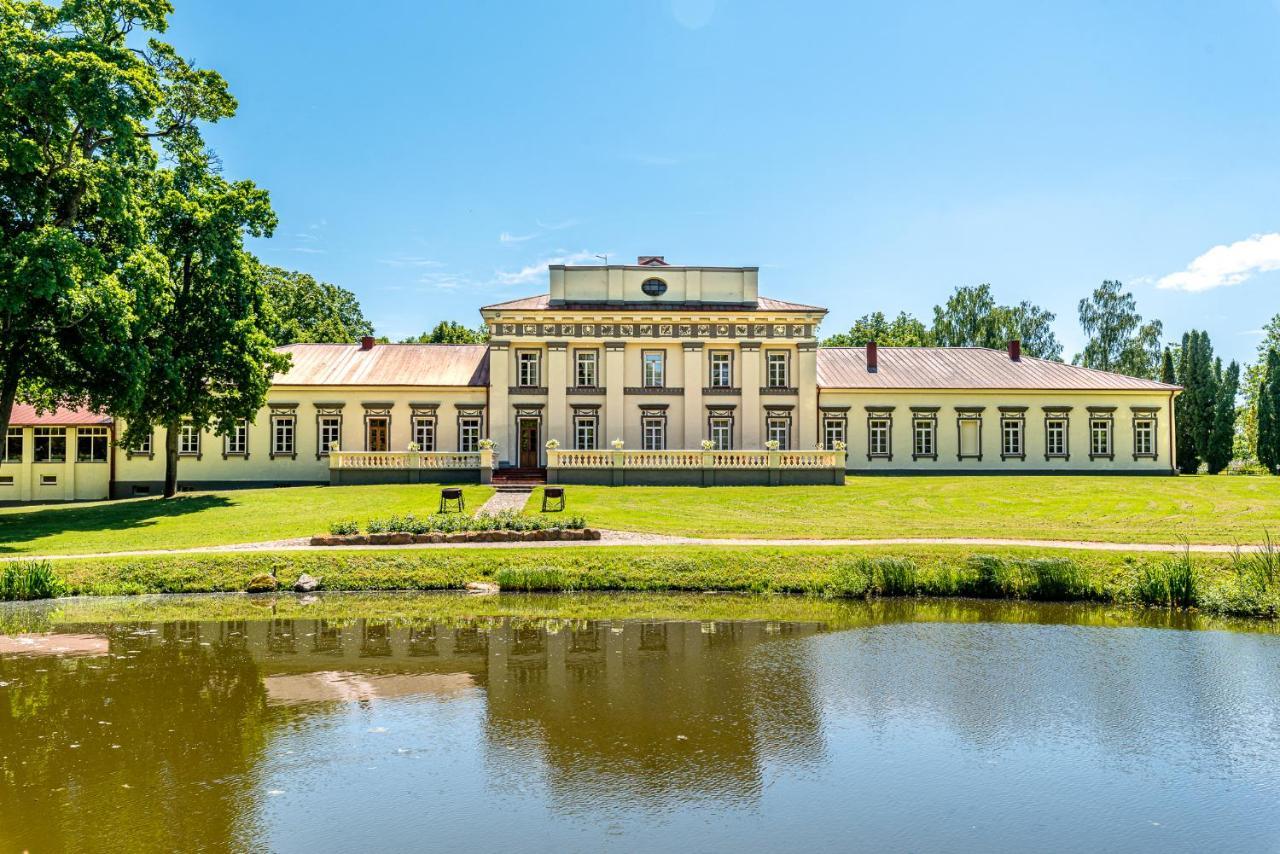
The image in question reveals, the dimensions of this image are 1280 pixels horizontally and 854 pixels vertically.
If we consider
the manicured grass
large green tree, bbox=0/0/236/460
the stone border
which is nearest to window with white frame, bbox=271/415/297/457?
large green tree, bbox=0/0/236/460

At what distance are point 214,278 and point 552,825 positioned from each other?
28.1 m

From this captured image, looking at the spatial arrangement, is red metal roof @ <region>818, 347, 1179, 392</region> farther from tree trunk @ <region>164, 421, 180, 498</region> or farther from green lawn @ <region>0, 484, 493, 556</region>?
tree trunk @ <region>164, 421, 180, 498</region>

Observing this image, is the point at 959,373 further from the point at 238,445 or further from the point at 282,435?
the point at 238,445

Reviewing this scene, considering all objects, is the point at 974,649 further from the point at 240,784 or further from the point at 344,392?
the point at 344,392

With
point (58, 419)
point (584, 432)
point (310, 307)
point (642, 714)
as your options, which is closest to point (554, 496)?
point (584, 432)

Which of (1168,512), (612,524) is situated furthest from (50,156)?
(1168,512)

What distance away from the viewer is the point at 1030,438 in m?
40.1

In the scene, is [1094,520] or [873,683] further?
[1094,520]

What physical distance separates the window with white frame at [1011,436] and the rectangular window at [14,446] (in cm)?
4468

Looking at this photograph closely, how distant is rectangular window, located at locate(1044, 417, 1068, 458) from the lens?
40.0 metres

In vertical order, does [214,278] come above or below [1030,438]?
above

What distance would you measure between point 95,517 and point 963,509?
89.9 feet

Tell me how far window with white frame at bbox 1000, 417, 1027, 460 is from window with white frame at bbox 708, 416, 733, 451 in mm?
13454

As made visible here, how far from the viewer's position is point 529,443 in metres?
38.0
